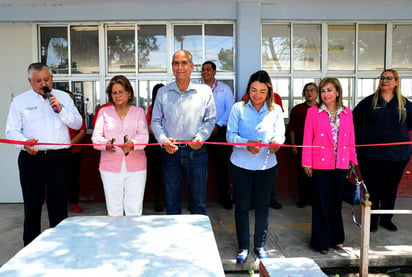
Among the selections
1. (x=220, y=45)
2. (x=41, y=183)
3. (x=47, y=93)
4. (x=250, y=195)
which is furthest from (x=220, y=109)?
(x=41, y=183)

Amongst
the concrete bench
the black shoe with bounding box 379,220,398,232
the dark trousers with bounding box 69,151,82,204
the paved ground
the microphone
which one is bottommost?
the paved ground

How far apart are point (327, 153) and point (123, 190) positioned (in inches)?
82.1

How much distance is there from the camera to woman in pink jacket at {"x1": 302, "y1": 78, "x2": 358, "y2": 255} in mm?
3686

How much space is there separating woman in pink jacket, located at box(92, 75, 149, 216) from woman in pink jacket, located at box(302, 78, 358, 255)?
1.71 m

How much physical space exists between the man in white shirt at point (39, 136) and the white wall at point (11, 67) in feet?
7.41

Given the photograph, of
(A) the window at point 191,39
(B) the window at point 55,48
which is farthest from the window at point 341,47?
(B) the window at point 55,48

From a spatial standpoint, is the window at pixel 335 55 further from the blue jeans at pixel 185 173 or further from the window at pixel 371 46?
the blue jeans at pixel 185 173

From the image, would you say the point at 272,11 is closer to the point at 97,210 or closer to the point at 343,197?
the point at 343,197

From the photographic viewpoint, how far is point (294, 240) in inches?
164

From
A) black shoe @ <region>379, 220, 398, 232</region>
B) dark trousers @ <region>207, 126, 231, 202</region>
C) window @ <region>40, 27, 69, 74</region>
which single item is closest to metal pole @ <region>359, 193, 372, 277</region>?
black shoe @ <region>379, 220, 398, 232</region>

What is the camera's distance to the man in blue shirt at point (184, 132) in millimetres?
3543

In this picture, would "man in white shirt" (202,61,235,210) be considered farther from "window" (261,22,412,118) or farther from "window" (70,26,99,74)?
"window" (70,26,99,74)

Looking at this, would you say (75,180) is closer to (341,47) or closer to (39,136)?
(39,136)

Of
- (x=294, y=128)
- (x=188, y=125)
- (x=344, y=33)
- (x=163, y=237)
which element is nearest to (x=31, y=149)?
Answer: (x=188, y=125)
